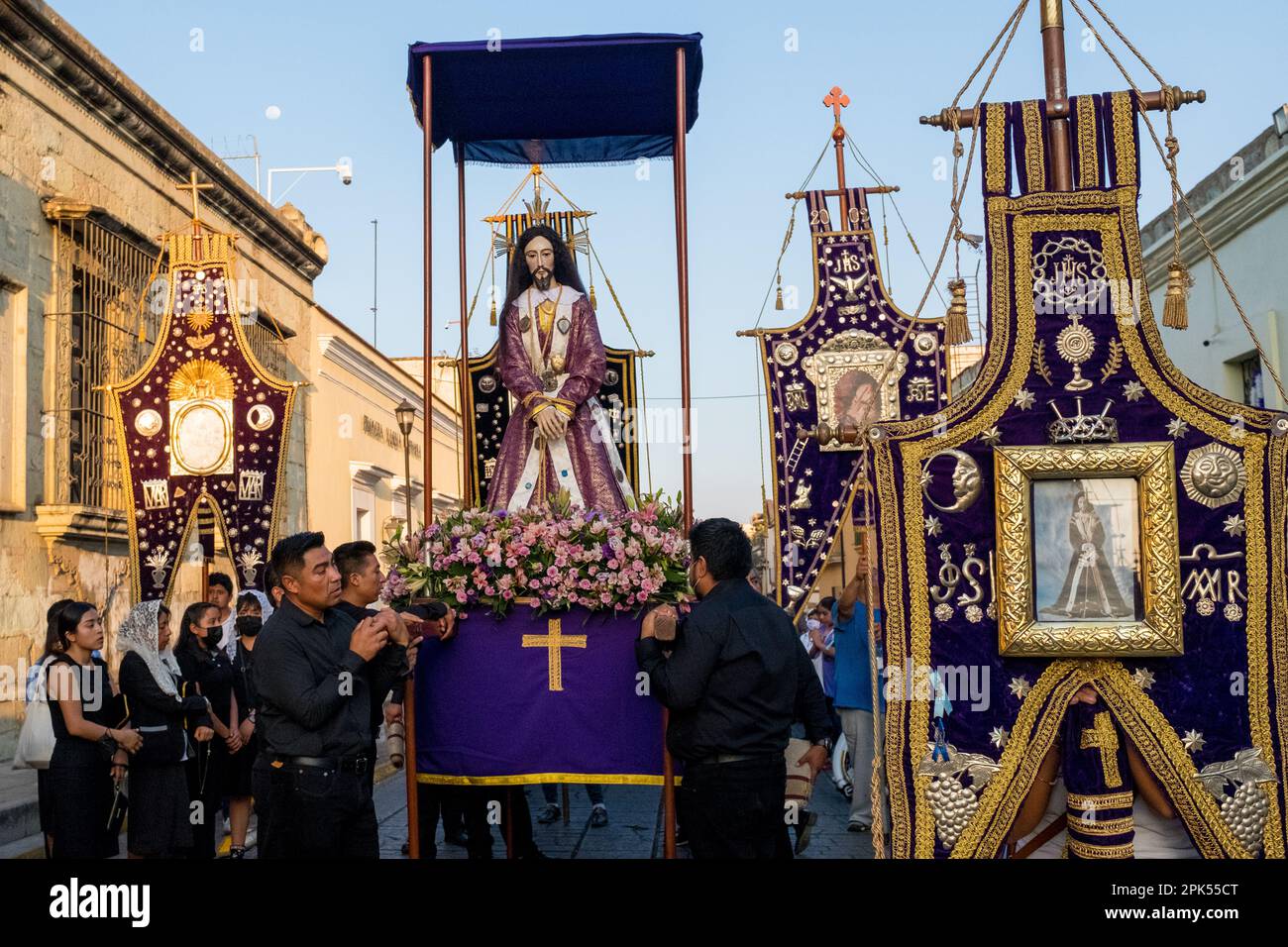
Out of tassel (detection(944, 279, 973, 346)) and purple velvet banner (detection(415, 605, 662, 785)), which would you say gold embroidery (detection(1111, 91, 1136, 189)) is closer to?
tassel (detection(944, 279, 973, 346))

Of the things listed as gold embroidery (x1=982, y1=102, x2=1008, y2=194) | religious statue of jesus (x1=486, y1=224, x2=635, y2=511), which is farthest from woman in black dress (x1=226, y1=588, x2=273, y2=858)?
gold embroidery (x1=982, y1=102, x2=1008, y2=194)

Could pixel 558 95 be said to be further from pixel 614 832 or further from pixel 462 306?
pixel 614 832

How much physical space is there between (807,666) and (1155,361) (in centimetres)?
173

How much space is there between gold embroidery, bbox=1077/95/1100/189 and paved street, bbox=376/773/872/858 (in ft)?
12.2

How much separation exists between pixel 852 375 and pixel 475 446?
122 inches

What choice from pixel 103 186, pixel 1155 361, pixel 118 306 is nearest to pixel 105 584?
pixel 118 306

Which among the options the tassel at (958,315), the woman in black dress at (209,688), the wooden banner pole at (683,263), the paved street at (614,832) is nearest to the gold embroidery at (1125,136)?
the tassel at (958,315)

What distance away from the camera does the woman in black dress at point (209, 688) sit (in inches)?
261

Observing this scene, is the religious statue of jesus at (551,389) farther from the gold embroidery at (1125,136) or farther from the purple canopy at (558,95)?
the gold embroidery at (1125,136)

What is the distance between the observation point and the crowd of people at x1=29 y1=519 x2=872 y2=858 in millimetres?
3943

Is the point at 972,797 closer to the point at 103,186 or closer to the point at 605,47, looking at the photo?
the point at 605,47

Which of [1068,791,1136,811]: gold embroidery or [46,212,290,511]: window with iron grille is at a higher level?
[46,212,290,511]: window with iron grille

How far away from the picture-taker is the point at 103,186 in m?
13.4
